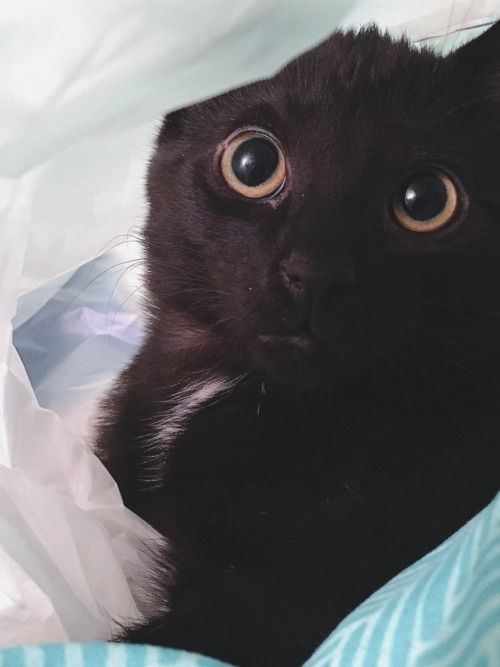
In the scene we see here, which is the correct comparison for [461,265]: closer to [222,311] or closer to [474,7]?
[222,311]

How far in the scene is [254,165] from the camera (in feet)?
2.66

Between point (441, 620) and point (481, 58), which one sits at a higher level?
point (481, 58)

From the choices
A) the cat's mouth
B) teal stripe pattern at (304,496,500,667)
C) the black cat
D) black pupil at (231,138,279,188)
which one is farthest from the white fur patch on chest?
teal stripe pattern at (304,496,500,667)

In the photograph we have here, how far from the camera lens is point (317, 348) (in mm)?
750

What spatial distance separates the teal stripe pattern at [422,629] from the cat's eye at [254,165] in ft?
1.32

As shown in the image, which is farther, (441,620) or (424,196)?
(424,196)

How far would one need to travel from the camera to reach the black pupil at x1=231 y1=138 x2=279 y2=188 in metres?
0.81

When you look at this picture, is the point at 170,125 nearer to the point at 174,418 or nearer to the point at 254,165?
the point at 254,165

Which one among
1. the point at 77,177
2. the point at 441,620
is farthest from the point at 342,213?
the point at 441,620

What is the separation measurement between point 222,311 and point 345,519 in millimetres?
249

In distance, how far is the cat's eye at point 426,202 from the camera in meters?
0.81

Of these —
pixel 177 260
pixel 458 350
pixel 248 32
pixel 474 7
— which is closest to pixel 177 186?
pixel 177 260

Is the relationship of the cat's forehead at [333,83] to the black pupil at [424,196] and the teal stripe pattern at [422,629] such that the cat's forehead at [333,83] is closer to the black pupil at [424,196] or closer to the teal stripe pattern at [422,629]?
the black pupil at [424,196]

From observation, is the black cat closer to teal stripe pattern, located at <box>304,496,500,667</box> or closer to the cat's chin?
the cat's chin
